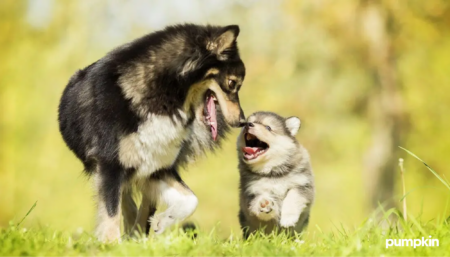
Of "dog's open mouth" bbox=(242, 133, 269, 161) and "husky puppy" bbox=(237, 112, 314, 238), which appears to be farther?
"dog's open mouth" bbox=(242, 133, 269, 161)

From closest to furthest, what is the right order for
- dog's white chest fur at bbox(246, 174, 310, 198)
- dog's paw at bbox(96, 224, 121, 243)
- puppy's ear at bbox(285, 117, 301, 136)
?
dog's paw at bbox(96, 224, 121, 243)
dog's white chest fur at bbox(246, 174, 310, 198)
puppy's ear at bbox(285, 117, 301, 136)

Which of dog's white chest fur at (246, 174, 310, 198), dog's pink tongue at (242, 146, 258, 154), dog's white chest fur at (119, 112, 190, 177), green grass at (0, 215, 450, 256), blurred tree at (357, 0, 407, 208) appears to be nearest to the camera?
green grass at (0, 215, 450, 256)

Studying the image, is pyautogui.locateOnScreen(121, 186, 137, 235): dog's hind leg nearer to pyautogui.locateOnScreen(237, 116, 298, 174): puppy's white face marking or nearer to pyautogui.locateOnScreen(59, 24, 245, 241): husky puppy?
pyautogui.locateOnScreen(59, 24, 245, 241): husky puppy

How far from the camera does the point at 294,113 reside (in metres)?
13.6

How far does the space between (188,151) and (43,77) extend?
11.3 metres

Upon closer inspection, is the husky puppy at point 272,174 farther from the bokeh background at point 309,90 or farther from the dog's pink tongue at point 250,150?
the bokeh background at point 309,90

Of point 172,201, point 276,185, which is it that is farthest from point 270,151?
point 172,201

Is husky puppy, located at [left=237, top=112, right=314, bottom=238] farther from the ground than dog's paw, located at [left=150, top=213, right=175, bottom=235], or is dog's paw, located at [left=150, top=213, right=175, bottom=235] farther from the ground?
husky puppy, located at [left=237, top=112, right=314, bottom=238]

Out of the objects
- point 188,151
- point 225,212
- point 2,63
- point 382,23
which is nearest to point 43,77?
point 2,63

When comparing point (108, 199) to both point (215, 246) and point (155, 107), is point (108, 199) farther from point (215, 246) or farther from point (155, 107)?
point (215, 246)

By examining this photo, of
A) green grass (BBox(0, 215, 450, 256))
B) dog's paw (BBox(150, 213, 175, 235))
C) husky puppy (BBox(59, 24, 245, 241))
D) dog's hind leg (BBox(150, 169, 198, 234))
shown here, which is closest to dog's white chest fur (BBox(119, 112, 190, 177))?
husky puppy (BBox(59, 24, 245, 241))

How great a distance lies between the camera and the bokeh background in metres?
13.3

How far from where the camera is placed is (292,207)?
539cm

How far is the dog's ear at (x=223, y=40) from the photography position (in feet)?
16.1
